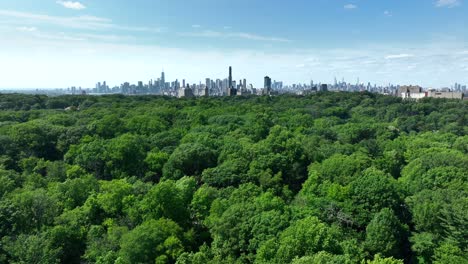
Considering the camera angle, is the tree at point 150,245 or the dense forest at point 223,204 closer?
the tree at point 150,245

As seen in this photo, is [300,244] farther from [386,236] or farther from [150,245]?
[150,245]

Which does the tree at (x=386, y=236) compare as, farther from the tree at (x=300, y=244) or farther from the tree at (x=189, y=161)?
the tree at (x=189, y=161)

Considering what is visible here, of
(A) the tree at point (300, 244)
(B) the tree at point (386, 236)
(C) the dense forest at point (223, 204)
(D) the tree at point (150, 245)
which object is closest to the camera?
(A) the tree at point (300, 244)

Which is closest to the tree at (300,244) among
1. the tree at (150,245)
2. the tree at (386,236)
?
the tree at (386,236)

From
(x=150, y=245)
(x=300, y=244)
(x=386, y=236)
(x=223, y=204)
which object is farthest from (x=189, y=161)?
(x=386, y=236)

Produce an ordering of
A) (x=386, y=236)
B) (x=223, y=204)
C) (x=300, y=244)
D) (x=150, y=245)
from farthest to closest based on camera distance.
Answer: (x=223, y=204) < (x=386, y=236) < (x=150, y=245) < (x=300, y=244)

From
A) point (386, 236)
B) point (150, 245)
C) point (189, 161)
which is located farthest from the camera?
point (189, 161)

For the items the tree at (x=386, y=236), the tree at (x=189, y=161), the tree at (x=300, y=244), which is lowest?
the tree at (x=386, y=236)

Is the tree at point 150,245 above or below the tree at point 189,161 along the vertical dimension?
below

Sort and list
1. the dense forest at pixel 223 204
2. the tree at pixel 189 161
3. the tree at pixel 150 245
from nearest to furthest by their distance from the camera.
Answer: the tree at pixel 150 245, the dense forest at pixel 223 204, the tree at pixel 189 161

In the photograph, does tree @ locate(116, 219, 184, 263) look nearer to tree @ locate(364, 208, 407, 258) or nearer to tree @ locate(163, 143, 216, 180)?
tree @ locate(364, 208, 407, 258)

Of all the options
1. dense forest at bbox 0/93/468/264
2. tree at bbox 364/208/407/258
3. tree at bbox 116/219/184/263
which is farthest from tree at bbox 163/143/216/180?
tree at bbox 364/208/407/258

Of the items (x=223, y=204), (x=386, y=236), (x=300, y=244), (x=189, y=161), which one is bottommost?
(x=386, y=236)
